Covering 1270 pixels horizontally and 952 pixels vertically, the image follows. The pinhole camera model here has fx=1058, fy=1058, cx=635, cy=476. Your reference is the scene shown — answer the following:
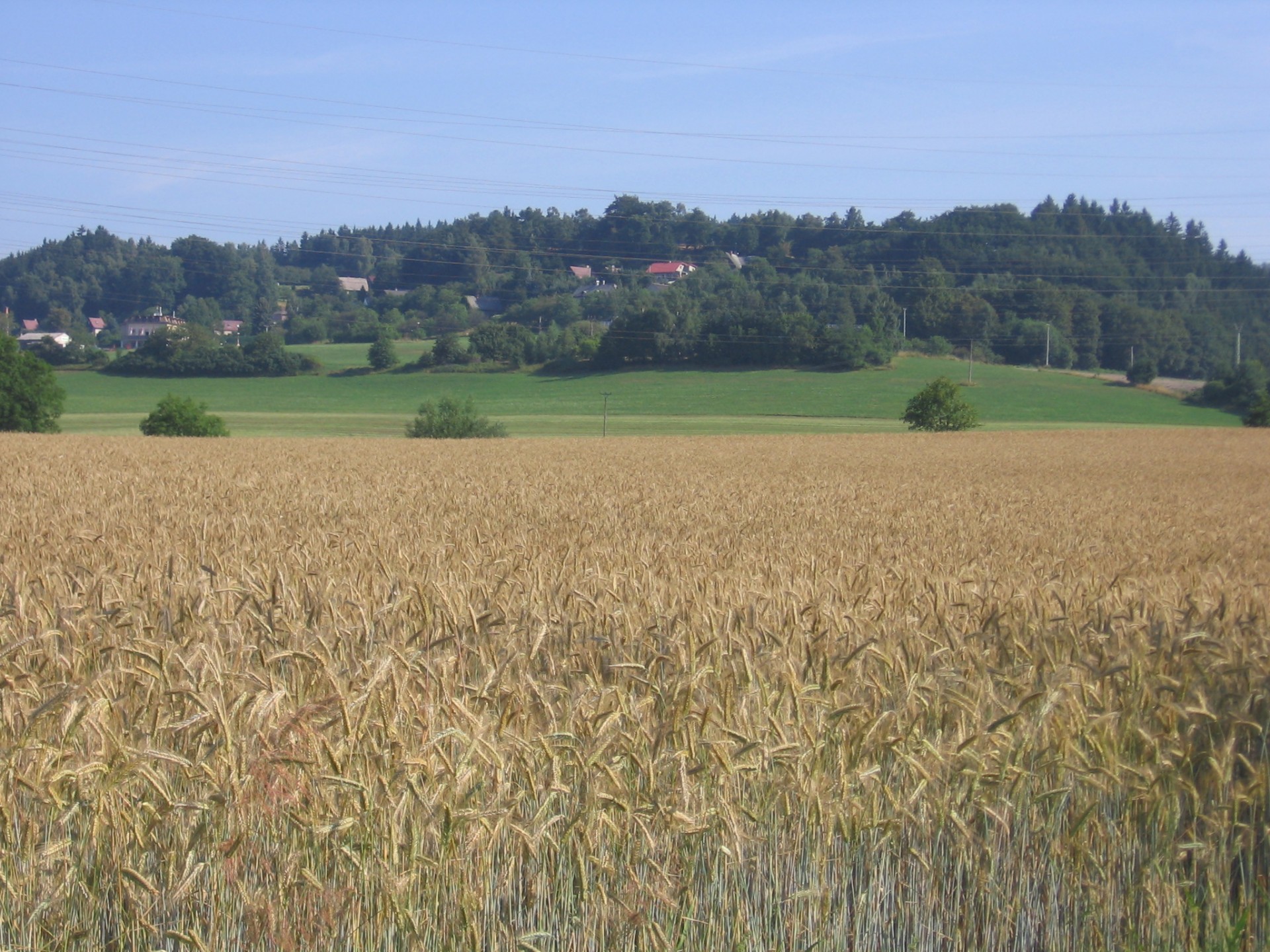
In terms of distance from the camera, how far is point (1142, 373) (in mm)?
96812

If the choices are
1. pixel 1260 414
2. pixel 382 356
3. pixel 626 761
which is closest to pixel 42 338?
pixel 382 356

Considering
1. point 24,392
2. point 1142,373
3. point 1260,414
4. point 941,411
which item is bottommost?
point 1260,414

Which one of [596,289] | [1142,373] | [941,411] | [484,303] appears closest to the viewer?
[941,411]

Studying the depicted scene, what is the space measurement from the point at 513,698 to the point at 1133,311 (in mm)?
121798

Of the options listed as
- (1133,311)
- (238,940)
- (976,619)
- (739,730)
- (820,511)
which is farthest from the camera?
(1133,311)

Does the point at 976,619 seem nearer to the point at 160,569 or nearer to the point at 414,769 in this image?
the point at 414,769

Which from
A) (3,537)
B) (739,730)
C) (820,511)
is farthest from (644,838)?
(820,511)

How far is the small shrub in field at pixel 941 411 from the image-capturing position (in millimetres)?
59688

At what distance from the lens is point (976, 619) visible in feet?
16.5

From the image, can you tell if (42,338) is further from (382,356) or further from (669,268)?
(669,268)

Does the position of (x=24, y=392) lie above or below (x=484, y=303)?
below

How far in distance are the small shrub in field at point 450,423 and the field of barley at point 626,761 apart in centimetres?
5059

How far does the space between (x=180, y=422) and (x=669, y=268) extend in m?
113

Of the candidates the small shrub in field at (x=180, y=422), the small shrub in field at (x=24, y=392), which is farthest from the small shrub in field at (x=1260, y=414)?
the small shrub in field at (x=24, y=392)
